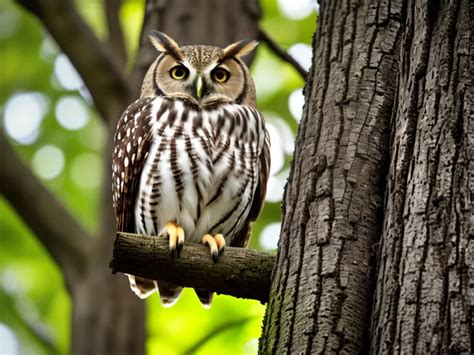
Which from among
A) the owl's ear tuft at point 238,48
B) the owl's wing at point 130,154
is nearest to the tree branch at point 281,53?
the owl's ear tuft at point 238,48

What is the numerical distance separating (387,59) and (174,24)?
7.31ft

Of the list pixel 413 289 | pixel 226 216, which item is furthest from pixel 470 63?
pixel 226 216

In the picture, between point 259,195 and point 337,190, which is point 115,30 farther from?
point 337,190

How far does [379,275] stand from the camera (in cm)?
250

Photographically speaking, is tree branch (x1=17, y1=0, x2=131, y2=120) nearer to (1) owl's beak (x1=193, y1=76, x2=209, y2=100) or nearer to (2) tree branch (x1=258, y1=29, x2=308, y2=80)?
(2) tree branch (x1=258, y1=29, x2=308, y2=80)

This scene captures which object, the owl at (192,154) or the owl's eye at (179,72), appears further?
the owl's eye at (179,72)

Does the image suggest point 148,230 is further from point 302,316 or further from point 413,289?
point 413,289

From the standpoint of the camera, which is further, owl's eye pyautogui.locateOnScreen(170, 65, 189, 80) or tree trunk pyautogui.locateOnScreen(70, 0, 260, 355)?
tree trunk pyautogui.locateOnScreen(70, 0, 260, 355)

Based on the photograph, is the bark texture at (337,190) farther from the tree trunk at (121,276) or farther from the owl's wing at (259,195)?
the tree trunk at (121,276)

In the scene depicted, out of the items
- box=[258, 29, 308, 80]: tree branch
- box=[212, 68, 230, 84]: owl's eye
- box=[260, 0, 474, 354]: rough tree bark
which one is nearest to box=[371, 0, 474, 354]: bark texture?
box=[260, 0, 474, 354]: rough tree bark

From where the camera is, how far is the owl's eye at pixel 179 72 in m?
3.97

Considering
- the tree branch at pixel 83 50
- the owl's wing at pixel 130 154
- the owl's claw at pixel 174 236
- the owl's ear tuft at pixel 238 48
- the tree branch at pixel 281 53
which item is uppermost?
the tree branch at pixel 83 50

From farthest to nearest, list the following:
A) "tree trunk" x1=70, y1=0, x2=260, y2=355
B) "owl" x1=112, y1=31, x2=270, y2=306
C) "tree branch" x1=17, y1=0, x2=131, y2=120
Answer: "tree branch" x1=17, y1=0, x2=131, y2=120
"tree trunk" x1=70, y1=0, x2=260, y2=355
"owl" x1=112, y1=31, x2=270, y2=306

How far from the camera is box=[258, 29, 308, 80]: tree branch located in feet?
15.3
